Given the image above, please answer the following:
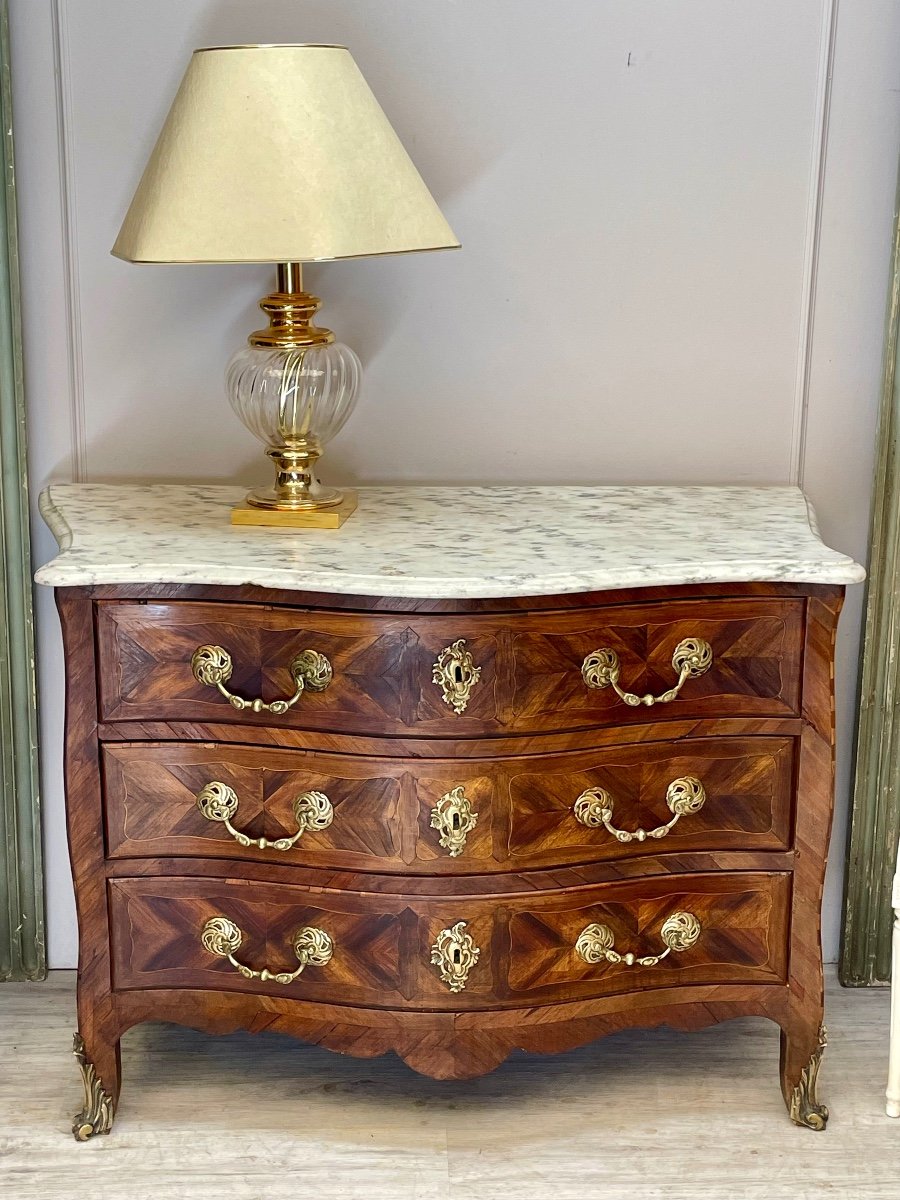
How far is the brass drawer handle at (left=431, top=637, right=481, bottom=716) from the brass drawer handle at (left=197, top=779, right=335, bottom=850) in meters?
0.24

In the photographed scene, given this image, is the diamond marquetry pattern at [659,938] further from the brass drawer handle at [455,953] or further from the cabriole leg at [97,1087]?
the cabriole leg at [97,1087]

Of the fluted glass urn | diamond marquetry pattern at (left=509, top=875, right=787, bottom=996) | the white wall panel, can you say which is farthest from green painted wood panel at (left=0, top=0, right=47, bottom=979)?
diamond marquetry pattern at (left=509, top=875, right=787, bottom=996)

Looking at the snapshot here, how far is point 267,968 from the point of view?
194cm

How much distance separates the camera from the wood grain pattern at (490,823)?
181cm

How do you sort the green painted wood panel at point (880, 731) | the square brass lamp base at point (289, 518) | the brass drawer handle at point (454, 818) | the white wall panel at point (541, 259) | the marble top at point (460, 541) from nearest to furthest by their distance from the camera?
the marble top at point (460, 541), the brass drawer handle at point (454, 818), the square brass lamp base at point (289, 518), the white wall panel at point (541, 259), the green painted wood panel at point (880, 731)

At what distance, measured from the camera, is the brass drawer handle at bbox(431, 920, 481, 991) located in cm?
187

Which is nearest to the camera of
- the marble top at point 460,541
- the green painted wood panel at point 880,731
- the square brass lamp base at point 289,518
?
the marble top at point 460,541

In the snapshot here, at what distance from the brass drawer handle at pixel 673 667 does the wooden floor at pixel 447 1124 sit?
2.37 feet

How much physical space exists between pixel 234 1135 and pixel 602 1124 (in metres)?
0.58

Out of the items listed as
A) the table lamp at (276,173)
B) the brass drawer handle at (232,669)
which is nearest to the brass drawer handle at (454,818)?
the brass drawer handle at (232,669)

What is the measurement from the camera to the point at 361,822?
1854 mm

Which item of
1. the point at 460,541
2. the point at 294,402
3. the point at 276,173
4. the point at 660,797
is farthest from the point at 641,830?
the point at 276,173

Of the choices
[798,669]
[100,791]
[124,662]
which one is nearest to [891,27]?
[798,669]

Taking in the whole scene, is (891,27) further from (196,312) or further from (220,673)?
(220,673)
